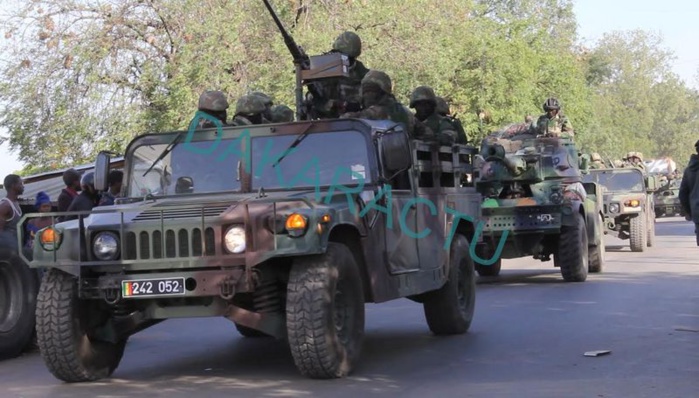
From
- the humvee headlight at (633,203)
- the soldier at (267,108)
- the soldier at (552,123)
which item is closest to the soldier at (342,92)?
the soldier at (267,108)

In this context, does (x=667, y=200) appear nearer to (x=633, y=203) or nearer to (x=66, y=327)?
(x=633, y=203)

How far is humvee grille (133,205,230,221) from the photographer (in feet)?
26.4

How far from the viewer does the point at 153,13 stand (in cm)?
2584

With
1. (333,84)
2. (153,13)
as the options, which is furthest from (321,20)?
(333,84)

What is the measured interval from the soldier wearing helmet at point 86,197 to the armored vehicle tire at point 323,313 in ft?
13.5

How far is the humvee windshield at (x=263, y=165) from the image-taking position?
9039mm

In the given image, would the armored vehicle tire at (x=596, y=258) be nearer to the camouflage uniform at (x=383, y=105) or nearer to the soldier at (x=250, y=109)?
the camouflage uniform at (x=383, y=105)

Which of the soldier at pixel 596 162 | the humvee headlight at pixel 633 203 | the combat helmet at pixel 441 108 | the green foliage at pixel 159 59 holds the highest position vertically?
the green foliage at pixel 159 59

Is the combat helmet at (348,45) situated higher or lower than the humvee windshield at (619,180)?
higher

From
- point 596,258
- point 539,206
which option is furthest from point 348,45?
point 596,258

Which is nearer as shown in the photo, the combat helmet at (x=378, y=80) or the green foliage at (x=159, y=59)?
the combat helmet at (x=378, y=80)

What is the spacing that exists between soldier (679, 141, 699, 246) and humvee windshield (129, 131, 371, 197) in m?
3.57

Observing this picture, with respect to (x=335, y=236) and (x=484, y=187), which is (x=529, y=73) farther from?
(x=335, y=236)

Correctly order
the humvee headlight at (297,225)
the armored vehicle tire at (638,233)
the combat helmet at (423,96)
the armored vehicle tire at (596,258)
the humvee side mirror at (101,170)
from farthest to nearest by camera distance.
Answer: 1. the armored vehicle tire at (638,233)
2. the armored vehicle tire at (596,258)
3. the combat helmet at (423,96)
4. the humvee side mirror at (101,170)
5. the humvee headlight at (297,225)
